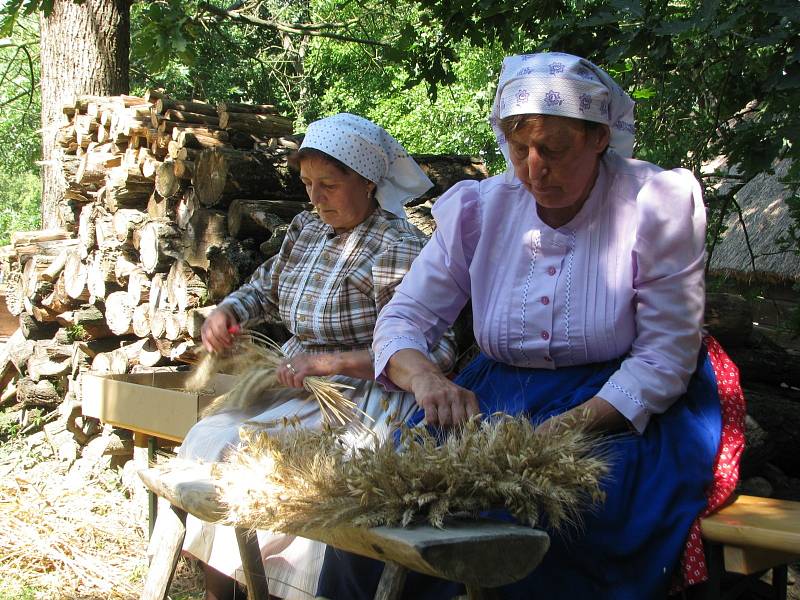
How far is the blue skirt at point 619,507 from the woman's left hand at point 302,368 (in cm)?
63

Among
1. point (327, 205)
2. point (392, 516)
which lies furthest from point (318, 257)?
point (392, 516)

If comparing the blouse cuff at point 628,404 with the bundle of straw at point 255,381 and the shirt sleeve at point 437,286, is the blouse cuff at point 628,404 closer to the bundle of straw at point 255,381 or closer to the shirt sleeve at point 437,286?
the shirt sleeve at point 437,286

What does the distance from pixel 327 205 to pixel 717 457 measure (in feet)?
4.98

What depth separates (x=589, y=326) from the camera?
6.72 ft

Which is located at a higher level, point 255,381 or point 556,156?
point 556,156

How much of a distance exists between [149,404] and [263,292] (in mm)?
576

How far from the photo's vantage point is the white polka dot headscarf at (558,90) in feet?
6.48

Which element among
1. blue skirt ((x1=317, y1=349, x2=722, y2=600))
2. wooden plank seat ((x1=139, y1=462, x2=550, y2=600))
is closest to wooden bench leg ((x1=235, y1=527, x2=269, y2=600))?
blue skirt ((x1=317, y1=349, x2=722, y2=600))

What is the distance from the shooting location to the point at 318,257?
3.01 meters

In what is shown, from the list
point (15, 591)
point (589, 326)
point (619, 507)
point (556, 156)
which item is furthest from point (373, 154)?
point (15, 591)

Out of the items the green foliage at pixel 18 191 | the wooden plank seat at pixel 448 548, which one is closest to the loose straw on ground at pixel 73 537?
the wooden plank seat at pixel 448 548

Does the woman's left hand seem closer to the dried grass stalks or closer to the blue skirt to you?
the blue skirt

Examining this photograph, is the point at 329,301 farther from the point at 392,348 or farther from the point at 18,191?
the point at 18,191

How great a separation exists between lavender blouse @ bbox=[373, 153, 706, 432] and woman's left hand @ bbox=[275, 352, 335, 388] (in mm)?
390
